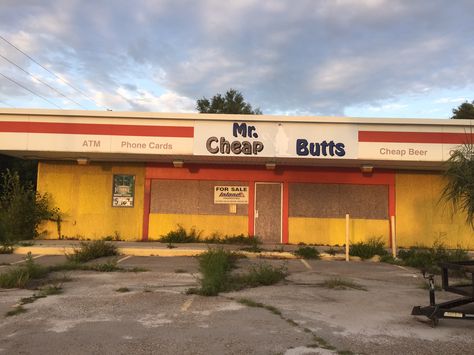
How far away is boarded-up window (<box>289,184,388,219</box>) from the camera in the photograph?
707 inches

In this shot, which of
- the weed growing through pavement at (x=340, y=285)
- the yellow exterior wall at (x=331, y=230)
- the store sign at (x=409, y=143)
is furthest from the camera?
the yellow exterior wall at (x=331, y=230)

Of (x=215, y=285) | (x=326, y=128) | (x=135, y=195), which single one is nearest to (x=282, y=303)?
(x=215, y=285)

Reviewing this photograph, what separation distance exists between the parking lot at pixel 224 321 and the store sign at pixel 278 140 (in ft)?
19.6

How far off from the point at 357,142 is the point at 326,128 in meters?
1.17

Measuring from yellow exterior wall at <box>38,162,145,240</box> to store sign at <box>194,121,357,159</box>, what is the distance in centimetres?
379

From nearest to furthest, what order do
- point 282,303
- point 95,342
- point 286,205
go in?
point 95,342, point 282,303, point 286,205

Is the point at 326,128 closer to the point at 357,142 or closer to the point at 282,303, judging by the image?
the point at 357,142

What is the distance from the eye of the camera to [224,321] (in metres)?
7.14

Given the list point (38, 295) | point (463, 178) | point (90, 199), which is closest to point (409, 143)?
point (463, 178)

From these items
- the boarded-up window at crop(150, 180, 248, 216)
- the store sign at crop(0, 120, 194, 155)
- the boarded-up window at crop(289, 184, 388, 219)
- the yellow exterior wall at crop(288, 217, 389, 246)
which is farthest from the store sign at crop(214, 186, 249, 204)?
the store sign at crop(0, 120, 194, 155)

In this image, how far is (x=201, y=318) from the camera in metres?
7.32

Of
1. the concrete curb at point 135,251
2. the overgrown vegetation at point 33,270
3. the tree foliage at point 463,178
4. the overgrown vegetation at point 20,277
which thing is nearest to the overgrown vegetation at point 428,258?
the tree foliage at point 463,178

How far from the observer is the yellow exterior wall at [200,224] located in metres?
18.0

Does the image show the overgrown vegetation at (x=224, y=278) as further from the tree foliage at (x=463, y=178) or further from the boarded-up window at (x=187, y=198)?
the boarded-up window at (x=187, y=198)
